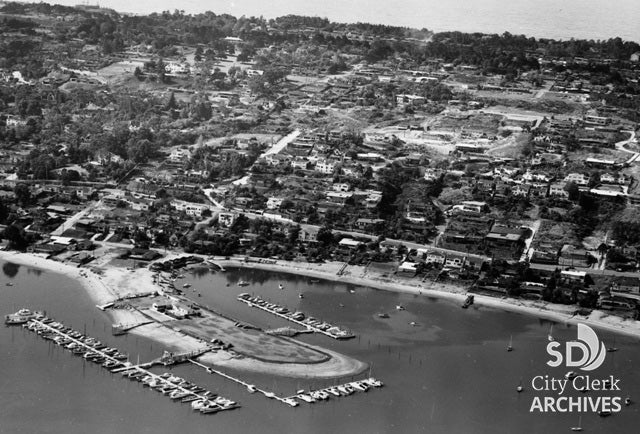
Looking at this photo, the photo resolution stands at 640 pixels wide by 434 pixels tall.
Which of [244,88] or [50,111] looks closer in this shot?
[50,111]

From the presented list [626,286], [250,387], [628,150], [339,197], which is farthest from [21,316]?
[628,150]

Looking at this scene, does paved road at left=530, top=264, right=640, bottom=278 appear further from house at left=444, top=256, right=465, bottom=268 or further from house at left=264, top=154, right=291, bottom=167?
house at left=264, top=154, right=291, bottom=167

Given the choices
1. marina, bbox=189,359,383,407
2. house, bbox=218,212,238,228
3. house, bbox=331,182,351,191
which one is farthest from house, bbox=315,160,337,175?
marina, bbox=189,359,383,407

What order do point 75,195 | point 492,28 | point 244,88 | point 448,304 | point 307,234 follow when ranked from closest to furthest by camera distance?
point 448,304
point 307,234
point 75,195
point 244,88
point 492,28

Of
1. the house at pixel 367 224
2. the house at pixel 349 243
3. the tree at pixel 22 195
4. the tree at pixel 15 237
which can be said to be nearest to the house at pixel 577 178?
the house at pixel 367 224

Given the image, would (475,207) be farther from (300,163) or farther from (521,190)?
(300,163)

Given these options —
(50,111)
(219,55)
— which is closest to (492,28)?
(219,55)

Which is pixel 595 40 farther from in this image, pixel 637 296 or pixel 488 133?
pixel 637 296
